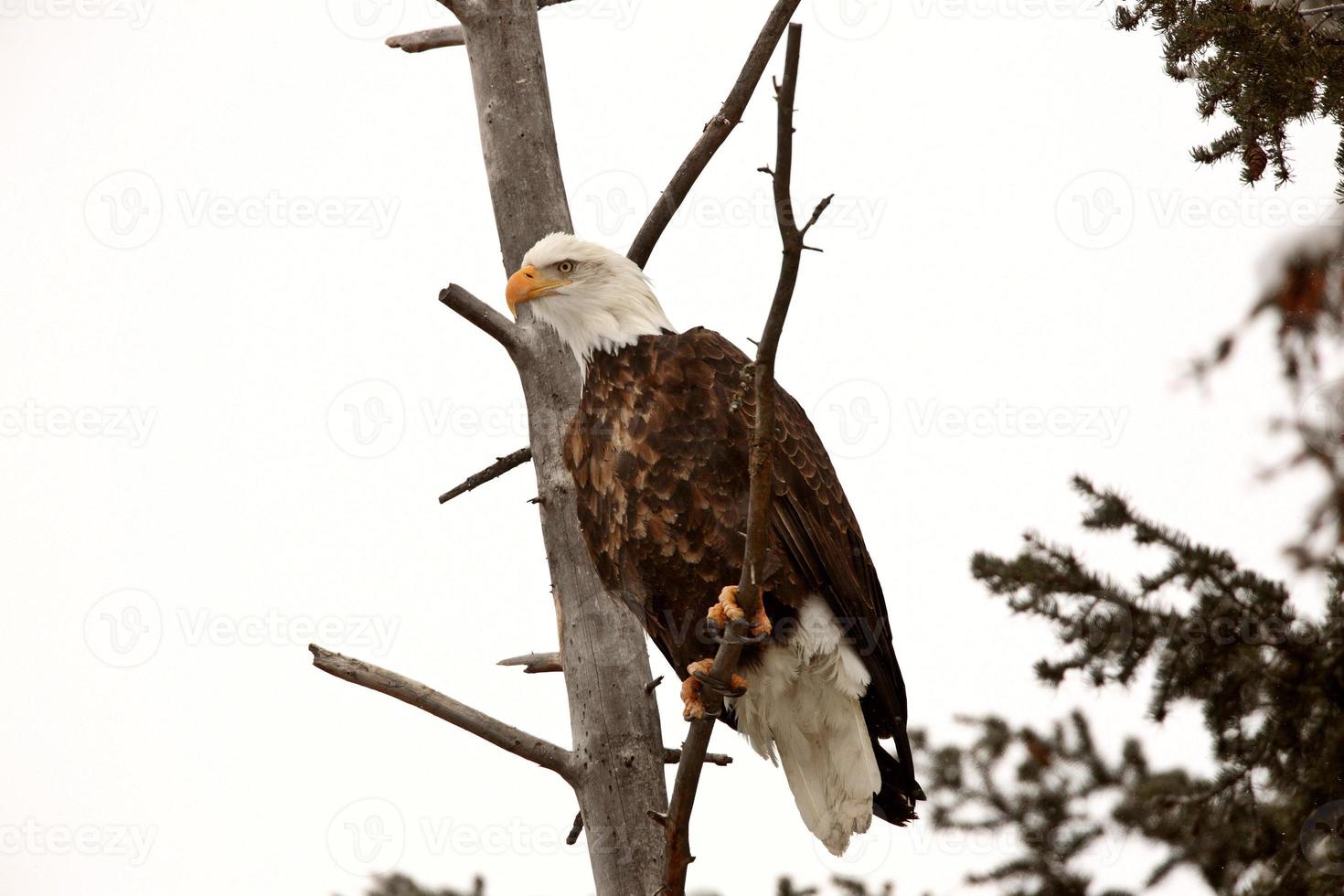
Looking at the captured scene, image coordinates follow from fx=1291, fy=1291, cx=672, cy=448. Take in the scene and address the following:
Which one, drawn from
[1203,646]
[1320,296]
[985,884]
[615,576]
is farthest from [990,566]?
[1320,296]

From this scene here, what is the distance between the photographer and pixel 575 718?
417 centimetres

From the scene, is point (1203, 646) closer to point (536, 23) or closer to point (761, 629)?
point (761, 629)

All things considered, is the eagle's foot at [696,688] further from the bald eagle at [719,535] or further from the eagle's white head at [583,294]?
the eagle's white head at [583,294]

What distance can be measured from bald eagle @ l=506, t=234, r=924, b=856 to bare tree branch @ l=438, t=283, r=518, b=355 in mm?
97

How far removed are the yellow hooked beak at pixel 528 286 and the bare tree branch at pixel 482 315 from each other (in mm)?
89

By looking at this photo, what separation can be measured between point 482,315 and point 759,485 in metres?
1.65

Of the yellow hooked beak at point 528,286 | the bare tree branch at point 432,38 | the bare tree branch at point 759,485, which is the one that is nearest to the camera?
the bare tree branch at point 759,485

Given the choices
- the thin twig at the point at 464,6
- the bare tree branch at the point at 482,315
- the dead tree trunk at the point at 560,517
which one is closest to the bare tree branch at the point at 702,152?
the dead tree trunk at the point at 560,517

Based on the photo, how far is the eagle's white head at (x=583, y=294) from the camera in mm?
4172

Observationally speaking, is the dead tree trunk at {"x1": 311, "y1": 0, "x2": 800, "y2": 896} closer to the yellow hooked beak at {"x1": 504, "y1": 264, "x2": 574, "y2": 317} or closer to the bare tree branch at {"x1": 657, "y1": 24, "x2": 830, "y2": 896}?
the yellow hooked beak at {"x1": 504, "y1": 264, "x2": 574, "y2": 317}

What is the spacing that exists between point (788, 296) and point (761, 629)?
1.19 metres

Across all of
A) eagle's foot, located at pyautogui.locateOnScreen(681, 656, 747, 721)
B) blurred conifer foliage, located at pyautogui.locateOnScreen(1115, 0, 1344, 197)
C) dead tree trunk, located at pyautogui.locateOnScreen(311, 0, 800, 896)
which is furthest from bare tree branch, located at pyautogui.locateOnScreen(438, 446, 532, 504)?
blurred conifer foliage, located at pyautogui.locateOnScreen(1115, 0, 1344, 197)

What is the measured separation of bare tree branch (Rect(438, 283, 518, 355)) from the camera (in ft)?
13.5

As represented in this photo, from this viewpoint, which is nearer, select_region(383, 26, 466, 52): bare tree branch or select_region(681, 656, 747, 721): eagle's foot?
select_region(681, 656, 747, 721): eagle's foot
